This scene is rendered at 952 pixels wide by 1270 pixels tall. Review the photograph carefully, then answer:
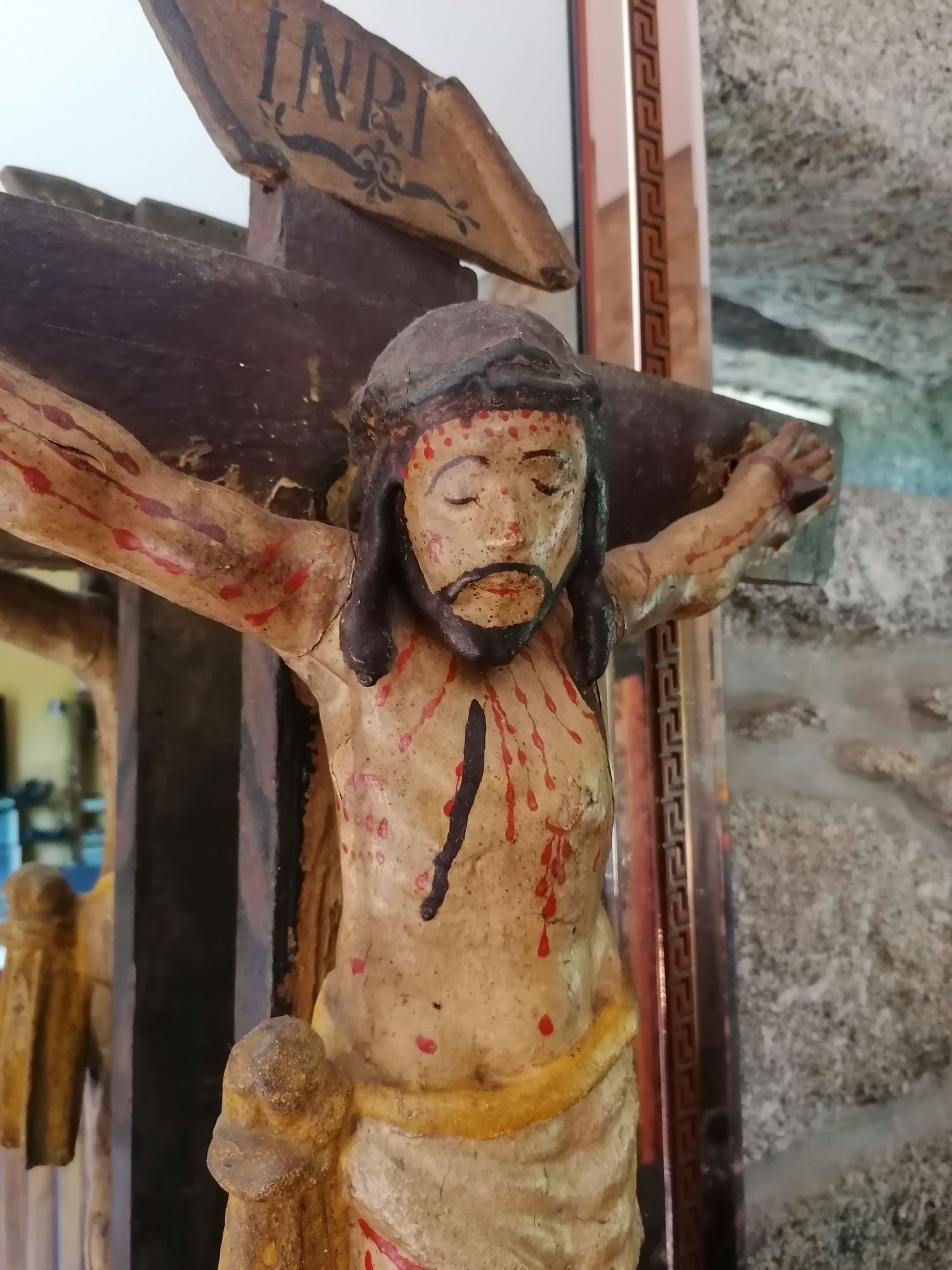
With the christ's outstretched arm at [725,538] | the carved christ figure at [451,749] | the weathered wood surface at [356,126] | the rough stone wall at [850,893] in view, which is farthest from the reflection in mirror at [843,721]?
the carved christ figure at [451,749]

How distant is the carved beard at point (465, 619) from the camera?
0.52 meters

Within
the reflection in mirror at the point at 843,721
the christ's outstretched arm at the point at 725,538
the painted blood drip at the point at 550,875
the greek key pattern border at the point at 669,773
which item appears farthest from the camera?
the reflection in mirror at the point at 843,721

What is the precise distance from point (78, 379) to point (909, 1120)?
1159 mm

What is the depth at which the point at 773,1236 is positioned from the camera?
99cm

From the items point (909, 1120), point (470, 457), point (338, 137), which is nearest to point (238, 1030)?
point (470, 457)

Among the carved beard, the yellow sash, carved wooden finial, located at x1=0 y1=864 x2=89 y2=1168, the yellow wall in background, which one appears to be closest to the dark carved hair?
the carved beard

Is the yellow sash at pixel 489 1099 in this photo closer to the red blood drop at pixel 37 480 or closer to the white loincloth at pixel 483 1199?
the white loincloth at pixel 483 1199

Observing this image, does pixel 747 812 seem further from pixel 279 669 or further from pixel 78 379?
pixel 78 379

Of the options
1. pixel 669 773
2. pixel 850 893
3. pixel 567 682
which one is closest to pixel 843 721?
pixel 850 893

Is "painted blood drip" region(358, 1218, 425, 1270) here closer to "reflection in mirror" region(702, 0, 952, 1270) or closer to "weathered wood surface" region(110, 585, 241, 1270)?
"weathered wood surface" region(110, 585, 241, 1270)

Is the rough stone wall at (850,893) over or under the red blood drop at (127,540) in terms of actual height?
under

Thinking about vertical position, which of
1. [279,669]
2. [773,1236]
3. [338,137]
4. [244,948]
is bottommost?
[773,1236]

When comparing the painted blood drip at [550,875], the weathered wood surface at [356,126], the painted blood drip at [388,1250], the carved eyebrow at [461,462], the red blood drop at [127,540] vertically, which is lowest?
the painted blood drip at [388,1250]

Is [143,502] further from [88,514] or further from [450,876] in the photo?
[450,876]
